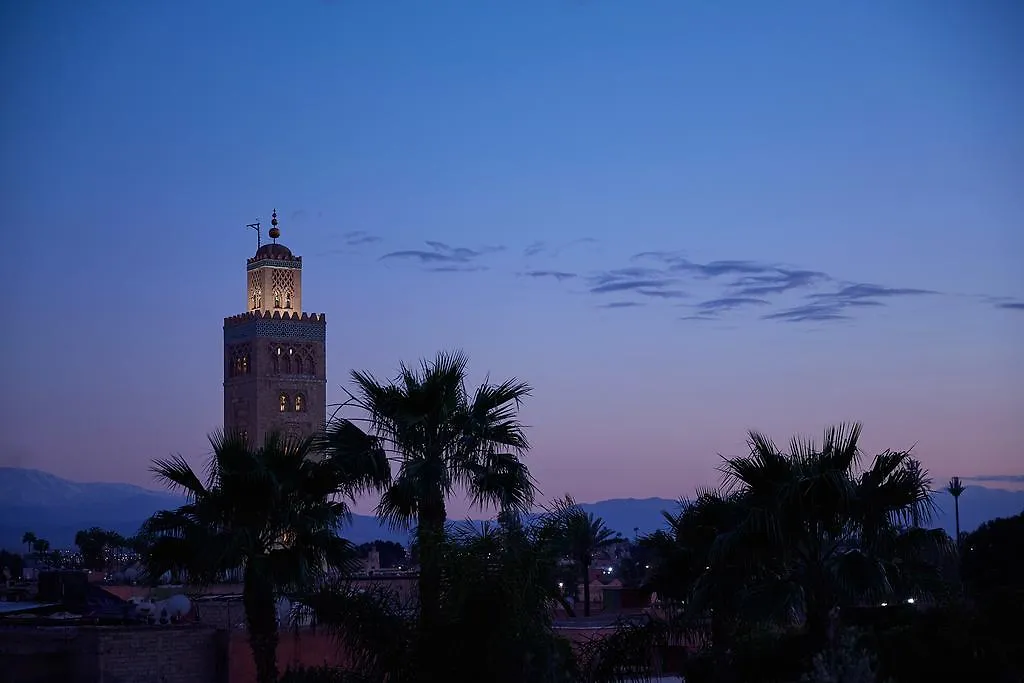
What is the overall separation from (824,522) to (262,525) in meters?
7.66

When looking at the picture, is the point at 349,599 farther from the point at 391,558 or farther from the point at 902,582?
the point at 391,558

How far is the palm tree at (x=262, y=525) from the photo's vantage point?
20.2m

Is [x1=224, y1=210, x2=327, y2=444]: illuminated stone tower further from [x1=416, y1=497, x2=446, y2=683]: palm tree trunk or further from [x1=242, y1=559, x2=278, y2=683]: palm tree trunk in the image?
[x1=416, y1=497, x2=446, y2=683]: palm tree trunk

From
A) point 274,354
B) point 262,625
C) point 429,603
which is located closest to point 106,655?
point 262,625

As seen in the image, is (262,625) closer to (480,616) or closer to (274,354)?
(480,616)

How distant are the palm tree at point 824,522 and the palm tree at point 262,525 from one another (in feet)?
17.7

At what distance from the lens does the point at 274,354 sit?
74625mm

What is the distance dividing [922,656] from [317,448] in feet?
29.9

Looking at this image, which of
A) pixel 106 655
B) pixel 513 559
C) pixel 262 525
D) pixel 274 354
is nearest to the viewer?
pixel 513 559

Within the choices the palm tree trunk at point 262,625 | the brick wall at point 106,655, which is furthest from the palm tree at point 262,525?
the brick wall at point 106,655

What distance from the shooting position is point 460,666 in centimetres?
1603

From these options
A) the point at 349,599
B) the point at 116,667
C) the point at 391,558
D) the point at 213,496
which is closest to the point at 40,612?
the point at 116,667

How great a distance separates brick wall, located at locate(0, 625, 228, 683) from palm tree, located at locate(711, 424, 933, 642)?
39.6ft

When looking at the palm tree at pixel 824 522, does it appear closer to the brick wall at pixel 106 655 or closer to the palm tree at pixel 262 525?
the palm tree at pixel 262 525
